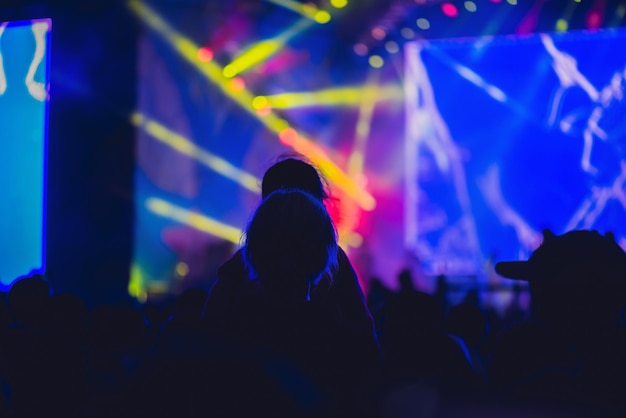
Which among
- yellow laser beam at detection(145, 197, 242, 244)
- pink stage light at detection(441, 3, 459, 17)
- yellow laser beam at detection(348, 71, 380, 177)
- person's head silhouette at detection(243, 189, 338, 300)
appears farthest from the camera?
yellow laser beam at detection(348, 71, 380, 177)

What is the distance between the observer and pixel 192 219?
939cm

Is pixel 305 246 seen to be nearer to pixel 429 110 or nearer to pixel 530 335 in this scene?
pixel 530 335

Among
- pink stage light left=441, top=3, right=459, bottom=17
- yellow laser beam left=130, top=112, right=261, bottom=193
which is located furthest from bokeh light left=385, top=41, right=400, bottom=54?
yellow laser beam left=130, top=112, right=261, bottom=193

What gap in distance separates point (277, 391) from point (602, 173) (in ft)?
30.2

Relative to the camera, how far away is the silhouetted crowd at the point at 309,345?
686mm

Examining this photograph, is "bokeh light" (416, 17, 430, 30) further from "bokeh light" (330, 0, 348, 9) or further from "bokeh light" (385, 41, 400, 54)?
"bokeh light" (330, 0, 348, 9)

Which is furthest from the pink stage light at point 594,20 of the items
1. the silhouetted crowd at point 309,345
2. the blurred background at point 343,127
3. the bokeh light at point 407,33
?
the silhouetted crowd at point 309,345

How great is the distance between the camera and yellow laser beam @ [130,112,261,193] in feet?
28.1

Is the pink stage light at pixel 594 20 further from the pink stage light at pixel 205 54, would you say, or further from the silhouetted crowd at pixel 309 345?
the silhouetted crowd at pixel 309 345

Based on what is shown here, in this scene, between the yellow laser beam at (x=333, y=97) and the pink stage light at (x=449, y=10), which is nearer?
the pink stage light at (x=449, y=10)

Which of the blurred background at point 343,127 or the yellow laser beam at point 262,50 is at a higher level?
the yellow laser beam at point 262,50

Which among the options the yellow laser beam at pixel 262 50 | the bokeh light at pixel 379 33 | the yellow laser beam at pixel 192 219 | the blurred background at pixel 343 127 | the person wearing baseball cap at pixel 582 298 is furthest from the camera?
the bokeh light at pixel 379 33

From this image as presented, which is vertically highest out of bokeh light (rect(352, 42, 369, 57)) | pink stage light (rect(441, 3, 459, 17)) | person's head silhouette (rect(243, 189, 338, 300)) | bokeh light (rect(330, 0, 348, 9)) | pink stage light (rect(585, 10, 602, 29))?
bokeh light (rect(352, 42, 369, 57))

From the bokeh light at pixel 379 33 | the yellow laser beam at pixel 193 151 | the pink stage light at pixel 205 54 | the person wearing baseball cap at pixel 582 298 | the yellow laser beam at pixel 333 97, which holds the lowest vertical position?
the person wearing baseball cap at pixel 582 298
